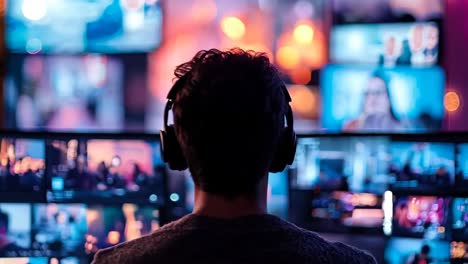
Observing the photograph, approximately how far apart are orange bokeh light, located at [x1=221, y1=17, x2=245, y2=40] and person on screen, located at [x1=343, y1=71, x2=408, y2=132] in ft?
1.62

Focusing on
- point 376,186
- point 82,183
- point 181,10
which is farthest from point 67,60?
point 376,186

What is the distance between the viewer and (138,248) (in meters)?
1.07

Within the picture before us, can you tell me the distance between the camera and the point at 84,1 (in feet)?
9.12

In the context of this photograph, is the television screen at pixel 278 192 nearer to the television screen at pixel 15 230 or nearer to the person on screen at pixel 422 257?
the person on screen at pixel 422 257

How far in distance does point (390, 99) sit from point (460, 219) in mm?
760

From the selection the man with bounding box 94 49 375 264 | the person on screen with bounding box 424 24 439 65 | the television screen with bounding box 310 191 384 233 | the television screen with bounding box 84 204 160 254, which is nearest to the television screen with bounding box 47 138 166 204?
the television screen with bounding box 84 204 160 254

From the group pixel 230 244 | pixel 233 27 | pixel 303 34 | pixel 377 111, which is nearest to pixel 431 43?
pixel 377 111

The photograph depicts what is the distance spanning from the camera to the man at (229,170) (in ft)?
3.42

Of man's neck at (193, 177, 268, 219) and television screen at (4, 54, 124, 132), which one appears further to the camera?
television screen at (4, 54, 124, 132)

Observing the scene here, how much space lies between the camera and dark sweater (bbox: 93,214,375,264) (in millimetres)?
1040

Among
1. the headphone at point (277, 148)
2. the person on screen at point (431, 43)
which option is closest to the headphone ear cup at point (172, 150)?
the headphone at point (277, 148)

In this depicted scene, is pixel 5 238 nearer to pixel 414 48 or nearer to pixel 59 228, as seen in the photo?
pixel 59 228

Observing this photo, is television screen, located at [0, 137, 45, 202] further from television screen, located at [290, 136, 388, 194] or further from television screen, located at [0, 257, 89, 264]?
television screen, located at [290, 136, 388, 194]

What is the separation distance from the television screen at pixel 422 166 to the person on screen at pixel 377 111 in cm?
66
